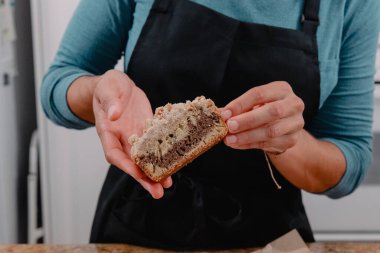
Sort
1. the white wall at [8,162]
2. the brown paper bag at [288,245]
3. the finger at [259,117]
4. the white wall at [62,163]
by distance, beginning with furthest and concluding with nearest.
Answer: the white wall at [8,162]
the white wall at [62,163]
the brown paper bag at [288,245]
the finger at [259,117]

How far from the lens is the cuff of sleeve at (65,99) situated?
873 millimetres

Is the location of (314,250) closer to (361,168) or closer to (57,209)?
(361,168)

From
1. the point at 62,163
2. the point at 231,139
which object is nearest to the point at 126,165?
the point at 231,139

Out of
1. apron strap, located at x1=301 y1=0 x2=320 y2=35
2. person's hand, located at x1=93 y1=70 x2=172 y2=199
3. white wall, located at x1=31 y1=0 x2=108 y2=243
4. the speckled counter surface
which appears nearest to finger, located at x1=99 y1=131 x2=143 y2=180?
person's hand, located at x1=93 y1=70 x2=172 y2=199

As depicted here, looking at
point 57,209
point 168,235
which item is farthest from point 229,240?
point 57,209

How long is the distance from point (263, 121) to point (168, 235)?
0.32 m

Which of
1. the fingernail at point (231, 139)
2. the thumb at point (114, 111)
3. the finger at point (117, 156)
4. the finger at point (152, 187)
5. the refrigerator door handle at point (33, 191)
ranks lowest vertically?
the refrigerator door handle at point (33, 191)

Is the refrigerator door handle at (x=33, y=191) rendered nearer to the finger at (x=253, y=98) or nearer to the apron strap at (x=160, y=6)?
the apron strap at (x=160, y=6)

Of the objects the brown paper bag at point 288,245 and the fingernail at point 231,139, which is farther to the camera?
the brown paper bag at point 288,245

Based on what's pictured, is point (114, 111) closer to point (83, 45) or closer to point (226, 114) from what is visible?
point (226, 114)

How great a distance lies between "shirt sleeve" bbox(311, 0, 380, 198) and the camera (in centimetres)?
86

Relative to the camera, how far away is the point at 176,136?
0.68 meters

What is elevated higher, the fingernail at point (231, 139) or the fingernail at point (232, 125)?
the fingernail at point (232, 125)

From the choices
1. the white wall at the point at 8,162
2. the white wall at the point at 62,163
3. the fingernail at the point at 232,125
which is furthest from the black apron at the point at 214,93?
the white wall at the point at 8,162
